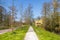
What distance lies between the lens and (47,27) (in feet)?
166

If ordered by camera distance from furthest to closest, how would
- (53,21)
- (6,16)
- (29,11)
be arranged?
(29,11) < (6,16) < (53,21)

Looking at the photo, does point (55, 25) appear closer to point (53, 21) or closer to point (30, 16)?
point (53, 21)

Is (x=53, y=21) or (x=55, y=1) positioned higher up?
(x=55, y=1)

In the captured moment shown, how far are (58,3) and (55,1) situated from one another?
4.52 feet

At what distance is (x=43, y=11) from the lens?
64.7m

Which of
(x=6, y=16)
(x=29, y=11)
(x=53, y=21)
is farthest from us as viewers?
(x=29, y=11)

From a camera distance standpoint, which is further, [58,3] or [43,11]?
[43,11]

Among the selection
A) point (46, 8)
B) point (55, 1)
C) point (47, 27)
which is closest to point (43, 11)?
point (46, 8)

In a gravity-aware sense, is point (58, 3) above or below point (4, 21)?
above

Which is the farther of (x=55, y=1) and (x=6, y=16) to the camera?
(x=6, y=16)

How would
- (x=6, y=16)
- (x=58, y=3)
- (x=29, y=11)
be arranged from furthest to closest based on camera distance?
(x=29, y=11)
(x=6, y=16)
(x=58, y=3)

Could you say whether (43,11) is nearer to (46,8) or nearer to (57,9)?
(46,8)

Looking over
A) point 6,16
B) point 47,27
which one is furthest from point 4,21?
point 47,27

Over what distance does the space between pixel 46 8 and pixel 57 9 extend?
15435 mm
